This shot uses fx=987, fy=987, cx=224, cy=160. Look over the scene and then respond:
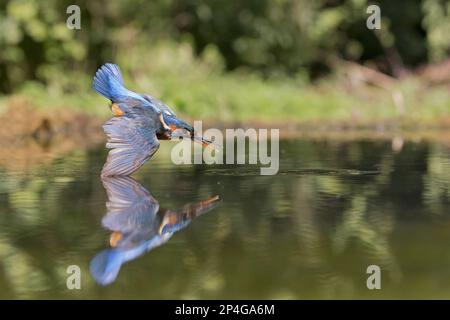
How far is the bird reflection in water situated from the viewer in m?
5.96

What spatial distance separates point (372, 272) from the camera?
560 cm

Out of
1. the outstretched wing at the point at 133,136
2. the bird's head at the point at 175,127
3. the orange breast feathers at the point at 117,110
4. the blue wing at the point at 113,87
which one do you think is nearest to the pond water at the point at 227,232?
the outstretched wing at the point at 133,136

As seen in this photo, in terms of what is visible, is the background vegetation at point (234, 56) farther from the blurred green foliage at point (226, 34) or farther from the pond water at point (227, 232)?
the pond water at point (227, 232)

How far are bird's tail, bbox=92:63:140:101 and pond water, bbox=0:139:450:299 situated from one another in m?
0.92

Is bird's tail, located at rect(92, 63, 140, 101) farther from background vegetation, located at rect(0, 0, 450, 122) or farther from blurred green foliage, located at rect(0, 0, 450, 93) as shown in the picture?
blurred green foliage, located at rect(0, 0, 450, 93)

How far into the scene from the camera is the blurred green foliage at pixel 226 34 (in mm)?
23281

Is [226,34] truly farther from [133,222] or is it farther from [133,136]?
[133,222]

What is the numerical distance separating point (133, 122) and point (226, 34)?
1943cm

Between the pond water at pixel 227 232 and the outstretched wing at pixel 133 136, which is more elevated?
the outstretched wing at pixel 133 136

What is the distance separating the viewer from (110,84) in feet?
30.3

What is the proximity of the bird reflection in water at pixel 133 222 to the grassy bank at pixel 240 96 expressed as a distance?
418 inches

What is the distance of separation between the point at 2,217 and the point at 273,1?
21.0 meters

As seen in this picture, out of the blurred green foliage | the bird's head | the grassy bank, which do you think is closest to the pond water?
the bird's head
